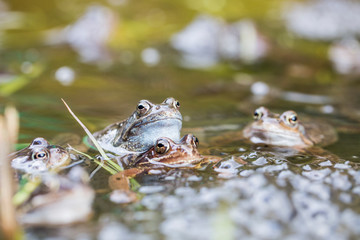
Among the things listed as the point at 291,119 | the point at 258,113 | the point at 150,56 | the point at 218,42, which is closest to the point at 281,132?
the point at 291,119

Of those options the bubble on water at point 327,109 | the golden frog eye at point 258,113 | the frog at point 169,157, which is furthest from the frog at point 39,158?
the bubble on water at point 327,109

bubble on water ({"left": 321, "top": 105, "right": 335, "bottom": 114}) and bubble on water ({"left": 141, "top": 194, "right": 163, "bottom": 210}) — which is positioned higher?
bubble on water ({"left": 321, "top": 105, "right": 335, "bottom": 114})

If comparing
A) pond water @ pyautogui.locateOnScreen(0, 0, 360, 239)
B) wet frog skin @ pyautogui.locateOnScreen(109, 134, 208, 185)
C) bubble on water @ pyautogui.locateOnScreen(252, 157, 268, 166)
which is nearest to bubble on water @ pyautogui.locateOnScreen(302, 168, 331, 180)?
pond water @ pyautogui.locateOnScreen(0, 0, 360, 239)

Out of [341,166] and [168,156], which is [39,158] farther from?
[341,166]

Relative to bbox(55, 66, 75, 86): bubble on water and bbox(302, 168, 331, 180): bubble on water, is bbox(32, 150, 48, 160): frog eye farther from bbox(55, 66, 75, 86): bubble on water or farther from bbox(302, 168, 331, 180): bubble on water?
bbox(55, 66, 75, 86): bubble on water

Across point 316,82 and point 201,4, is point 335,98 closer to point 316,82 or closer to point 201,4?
point 316,82

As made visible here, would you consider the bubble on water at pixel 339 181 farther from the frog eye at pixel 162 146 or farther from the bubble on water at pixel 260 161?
the frog eye at pixel 162 146
